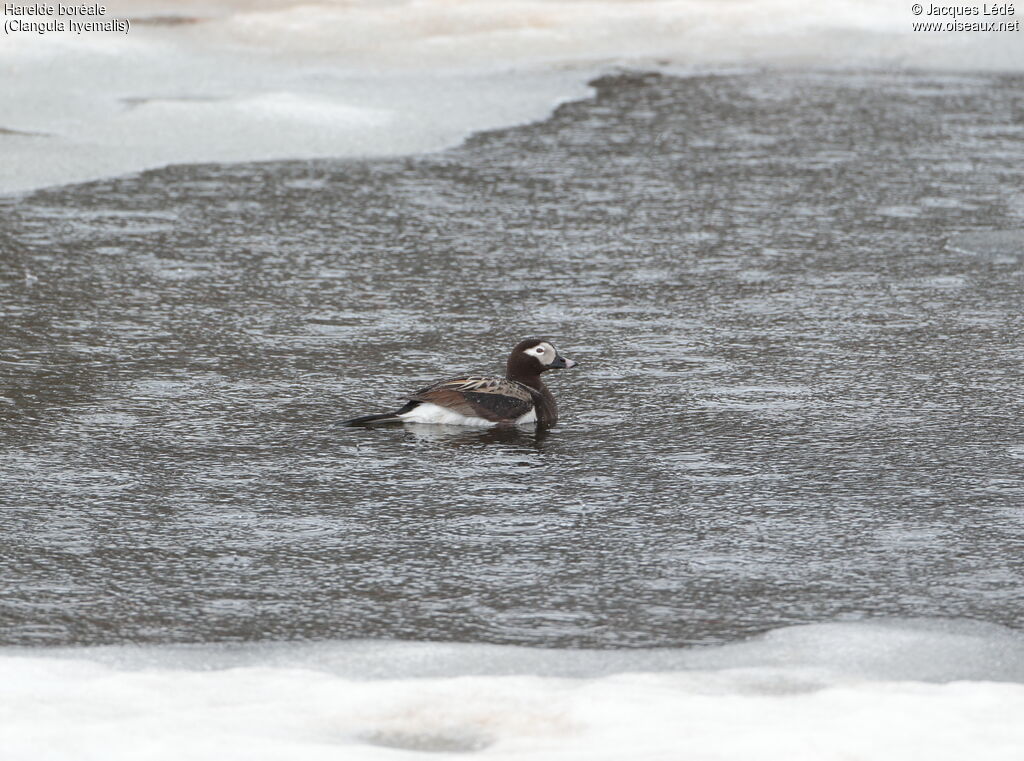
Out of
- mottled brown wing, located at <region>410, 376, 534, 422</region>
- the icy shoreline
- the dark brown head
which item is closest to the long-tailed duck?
mottled brown wing, located at <region>410, 376, 534, 422</region>

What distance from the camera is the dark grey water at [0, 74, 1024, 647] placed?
5480 millimetres

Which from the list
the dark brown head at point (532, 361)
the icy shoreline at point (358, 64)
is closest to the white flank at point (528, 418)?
the dark brown head at point (532, 361)

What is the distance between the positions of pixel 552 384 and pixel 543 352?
587 mm

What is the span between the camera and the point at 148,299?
921 cm

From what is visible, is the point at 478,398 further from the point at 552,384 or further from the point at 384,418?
the point at 552,384

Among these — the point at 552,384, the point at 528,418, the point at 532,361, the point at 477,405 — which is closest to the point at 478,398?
the point at 477,405

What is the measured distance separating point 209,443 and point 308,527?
1.11 metres

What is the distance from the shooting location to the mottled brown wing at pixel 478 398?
7258 mm

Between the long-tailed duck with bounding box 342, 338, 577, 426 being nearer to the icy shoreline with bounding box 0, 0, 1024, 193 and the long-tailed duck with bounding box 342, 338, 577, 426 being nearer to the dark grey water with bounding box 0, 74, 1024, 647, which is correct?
the dark grey water with bounding box 0, 74, 1024, 647

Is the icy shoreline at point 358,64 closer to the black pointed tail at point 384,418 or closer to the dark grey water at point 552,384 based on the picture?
the dark grey water at point 552,384

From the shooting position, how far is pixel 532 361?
7.55m

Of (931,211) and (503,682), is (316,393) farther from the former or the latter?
(931,211)

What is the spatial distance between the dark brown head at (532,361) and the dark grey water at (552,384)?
23 centimetres

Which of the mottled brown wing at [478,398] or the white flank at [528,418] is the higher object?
the mottled brown wing at [478,398]
